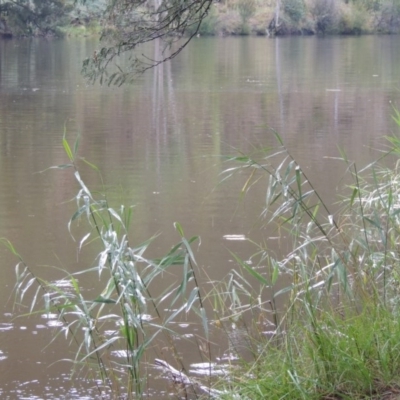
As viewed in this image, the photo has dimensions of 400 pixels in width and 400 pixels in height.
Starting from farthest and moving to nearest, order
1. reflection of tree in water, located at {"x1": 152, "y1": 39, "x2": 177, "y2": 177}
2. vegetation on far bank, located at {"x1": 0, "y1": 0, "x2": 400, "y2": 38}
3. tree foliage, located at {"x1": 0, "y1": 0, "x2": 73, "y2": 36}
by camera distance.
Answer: vegetation on far bank, located at {"x1": 0, "y1": 0, "x2": 400, "y2": 38} → tree foliage, located at {"x1": 0, "y1": 0, "x2": 73, "y2": 36} → reflection of tree in water, located at {"x1": 152, "y1": 39, "x2": 177, "y2": 177}

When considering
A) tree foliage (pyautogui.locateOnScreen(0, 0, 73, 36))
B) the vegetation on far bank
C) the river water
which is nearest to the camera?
the river water

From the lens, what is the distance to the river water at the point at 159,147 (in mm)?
7035

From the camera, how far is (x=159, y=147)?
44.0 ft

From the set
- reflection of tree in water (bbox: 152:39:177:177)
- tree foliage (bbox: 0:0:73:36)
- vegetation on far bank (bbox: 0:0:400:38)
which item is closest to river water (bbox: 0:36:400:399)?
reflection of tree in water (bbox: 152:39:177:177)

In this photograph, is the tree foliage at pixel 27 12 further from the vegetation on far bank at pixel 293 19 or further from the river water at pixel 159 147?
the river water at pixel 159 147

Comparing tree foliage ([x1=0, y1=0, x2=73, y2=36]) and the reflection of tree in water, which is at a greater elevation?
tree foliage ([x1=0, y1=0, x2=73, y2=36])

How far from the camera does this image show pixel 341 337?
4.21 metres

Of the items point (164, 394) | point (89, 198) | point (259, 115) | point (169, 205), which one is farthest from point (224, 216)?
point (259, 115)

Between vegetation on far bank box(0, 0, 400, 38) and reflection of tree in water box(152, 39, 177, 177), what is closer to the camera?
reflection of tree in water box(152, 39, 177, 177)

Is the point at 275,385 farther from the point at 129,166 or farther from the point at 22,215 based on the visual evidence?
the point at 129,166

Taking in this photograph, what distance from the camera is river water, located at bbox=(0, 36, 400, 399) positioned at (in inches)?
277

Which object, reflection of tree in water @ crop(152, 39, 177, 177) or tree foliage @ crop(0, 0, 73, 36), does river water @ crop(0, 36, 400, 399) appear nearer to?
reflection of tree in water @ crop(152, 39, 177, 177)

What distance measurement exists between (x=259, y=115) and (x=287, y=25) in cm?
4608

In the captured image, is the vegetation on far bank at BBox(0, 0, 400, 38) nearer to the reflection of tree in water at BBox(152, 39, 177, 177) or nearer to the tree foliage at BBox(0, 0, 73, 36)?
the tree foliage at BBox(0, 0, 73, 36)
